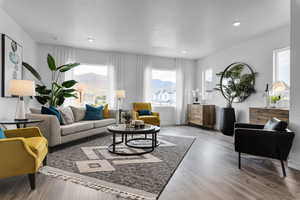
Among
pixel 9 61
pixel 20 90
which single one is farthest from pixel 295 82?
pixel 9 61

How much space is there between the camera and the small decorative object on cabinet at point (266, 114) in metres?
3.67

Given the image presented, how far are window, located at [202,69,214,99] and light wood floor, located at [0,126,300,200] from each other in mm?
4098

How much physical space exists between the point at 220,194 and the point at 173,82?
586cm

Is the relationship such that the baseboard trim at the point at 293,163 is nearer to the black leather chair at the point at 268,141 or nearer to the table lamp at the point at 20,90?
the black leather chair at the point at 268,141

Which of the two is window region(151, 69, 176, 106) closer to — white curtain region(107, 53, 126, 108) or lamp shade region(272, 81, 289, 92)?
white curtain region(107, 53, 126, 108)

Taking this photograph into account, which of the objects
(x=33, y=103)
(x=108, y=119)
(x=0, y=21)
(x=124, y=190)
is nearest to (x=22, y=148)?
(x=124, y=190)

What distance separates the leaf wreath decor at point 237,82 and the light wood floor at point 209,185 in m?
2.51

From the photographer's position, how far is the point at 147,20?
402cm

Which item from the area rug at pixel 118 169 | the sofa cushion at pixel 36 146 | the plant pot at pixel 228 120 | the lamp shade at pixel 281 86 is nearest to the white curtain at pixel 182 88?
the plant pot at pixel 228 120

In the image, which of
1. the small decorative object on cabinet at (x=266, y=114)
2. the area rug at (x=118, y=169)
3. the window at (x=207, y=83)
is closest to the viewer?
the area rug at (x=118, y=169)

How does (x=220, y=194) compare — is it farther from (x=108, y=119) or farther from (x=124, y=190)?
(x=108, y=119)

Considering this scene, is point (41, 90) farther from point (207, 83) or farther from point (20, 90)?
point (207, 83)

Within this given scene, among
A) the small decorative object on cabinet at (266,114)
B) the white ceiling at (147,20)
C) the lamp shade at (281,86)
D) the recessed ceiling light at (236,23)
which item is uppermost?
the white ceiling at (147,20)

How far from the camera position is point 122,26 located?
4410mm
